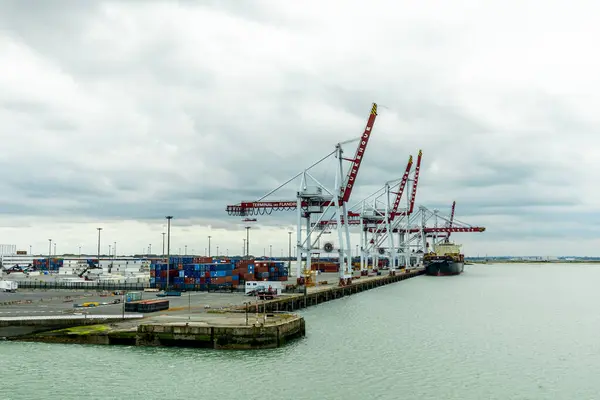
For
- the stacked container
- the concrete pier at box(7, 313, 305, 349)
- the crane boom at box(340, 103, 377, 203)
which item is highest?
the crane boom at box(340, 103, 377, 203)

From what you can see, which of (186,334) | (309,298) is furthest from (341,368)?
(309,298)

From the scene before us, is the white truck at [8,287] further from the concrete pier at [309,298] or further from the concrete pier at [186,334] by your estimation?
the concrete pier at [186,334]

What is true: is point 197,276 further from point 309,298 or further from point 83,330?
point 83,330

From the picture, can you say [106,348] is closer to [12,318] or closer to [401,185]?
[12,318]

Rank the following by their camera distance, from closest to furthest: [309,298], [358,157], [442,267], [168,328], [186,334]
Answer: [186,334] → [168,328] → [309,298] → [358,157] → [442,267]

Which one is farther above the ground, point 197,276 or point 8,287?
point 197,276

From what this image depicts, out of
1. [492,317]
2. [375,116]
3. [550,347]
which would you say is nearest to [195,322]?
[550,347]

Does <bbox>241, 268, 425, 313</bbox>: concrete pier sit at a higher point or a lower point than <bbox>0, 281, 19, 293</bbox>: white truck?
lower

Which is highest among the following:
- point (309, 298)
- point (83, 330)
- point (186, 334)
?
point (309, 298)

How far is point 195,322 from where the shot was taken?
136 feet

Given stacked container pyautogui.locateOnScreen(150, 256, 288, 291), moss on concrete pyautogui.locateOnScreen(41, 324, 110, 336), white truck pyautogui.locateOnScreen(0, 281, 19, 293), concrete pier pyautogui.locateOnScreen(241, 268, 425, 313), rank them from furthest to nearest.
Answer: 1. stacked container pyautogui.locateOnScreen(150, 256, 288, 291)
2. white truck pyautogui.locateOnScreen(0, 281, 19, 293)
3. concrete pier pyautogui.locateOnScreen(241, 268, 425, 313)
4. moss on concrete pyautogui.locateOnScreen(41, 324, 110, 336)

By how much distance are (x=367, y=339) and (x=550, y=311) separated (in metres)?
36.5

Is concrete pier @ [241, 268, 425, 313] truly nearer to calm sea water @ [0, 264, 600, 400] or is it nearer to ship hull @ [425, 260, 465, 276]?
calm sea water @ [0, 264, 600, 400]

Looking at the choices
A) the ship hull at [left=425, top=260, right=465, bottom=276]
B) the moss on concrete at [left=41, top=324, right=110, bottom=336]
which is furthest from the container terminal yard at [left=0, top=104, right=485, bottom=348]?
the ship hull at [left=425, top=260, right=465, bottom=276]
